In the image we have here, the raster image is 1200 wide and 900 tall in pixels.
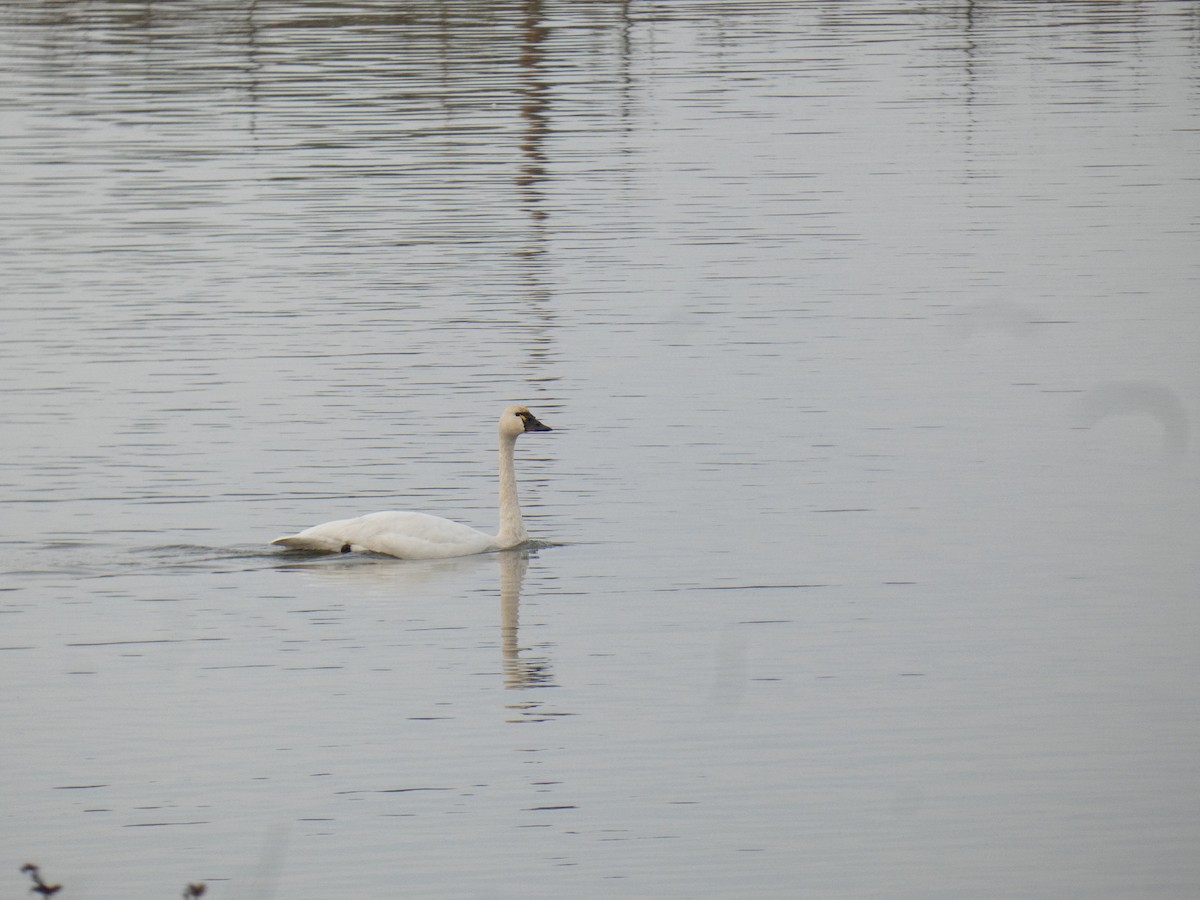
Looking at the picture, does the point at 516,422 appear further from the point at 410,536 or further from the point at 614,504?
the point at 410,536

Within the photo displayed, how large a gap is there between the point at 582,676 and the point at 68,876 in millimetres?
3565

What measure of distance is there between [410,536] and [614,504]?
6.27ft

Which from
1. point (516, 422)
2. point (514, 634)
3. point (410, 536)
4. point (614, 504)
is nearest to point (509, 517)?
point (410, 536)

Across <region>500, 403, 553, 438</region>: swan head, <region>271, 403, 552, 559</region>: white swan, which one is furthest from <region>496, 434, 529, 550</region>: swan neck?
<region>500, 403, 553, 438</region>: swan head

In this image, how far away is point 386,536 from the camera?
618 inches

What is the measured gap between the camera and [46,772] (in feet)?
38.2

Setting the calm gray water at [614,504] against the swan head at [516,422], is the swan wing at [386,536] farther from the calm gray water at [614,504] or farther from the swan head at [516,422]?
the swan head at [516,422]

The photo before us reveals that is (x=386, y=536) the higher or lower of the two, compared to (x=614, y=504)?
higher

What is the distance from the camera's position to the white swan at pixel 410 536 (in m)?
15.7

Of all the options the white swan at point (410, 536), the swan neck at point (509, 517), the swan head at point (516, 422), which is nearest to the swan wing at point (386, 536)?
the white swan at point (410, 536)

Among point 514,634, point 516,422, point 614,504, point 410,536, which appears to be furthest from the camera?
point 614,504

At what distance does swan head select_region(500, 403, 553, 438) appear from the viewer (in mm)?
16875

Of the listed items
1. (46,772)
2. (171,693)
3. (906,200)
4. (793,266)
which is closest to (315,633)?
(171,693)

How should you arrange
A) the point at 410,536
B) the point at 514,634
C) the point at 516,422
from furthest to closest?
1. the point at 516,422
2. the point at 410,536
3. the point at 514,634
